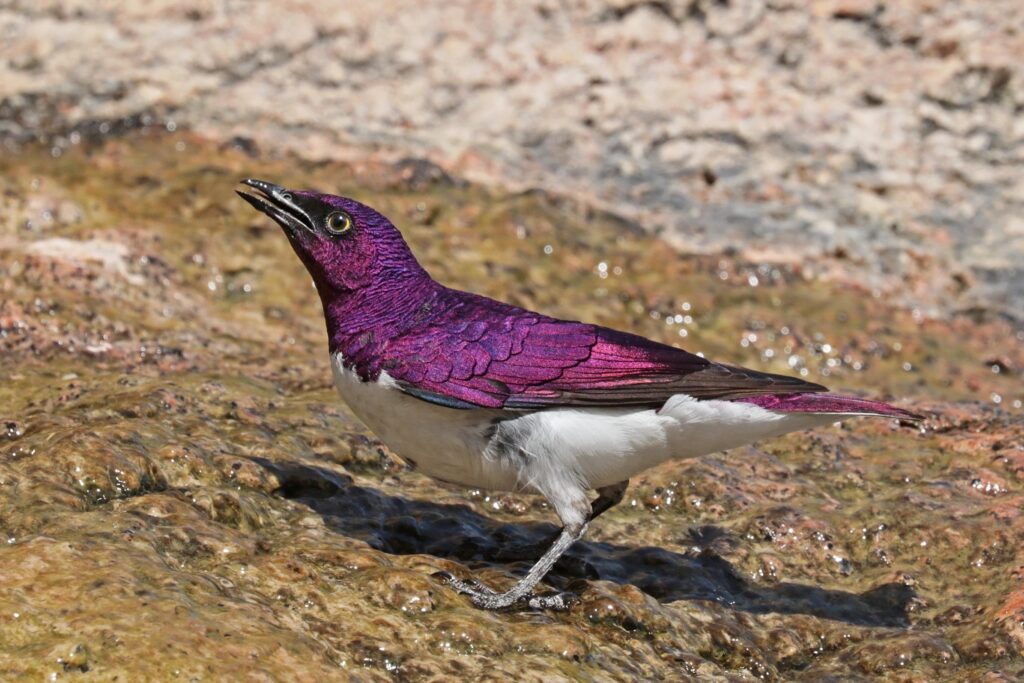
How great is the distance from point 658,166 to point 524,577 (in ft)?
15.9

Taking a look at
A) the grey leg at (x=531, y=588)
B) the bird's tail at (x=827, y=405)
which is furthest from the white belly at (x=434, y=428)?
the bird's tail at (x=827, y=405)

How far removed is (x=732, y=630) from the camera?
526 cm

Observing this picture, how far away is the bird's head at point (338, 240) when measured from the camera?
5.63m

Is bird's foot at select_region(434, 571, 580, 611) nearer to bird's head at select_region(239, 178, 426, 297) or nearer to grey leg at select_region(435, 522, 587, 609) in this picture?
grey leg at select_region(435, 522, 587, 609)

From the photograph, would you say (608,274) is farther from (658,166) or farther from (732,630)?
(732,630)

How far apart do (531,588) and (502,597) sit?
0.51ft

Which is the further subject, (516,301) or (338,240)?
(516,301)

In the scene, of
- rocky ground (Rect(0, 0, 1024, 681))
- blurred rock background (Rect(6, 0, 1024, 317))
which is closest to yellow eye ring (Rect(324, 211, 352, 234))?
rocky ground (Rect(0, 0, 1024, 681))

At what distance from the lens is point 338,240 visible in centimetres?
568

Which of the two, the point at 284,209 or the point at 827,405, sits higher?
the point at 284,209

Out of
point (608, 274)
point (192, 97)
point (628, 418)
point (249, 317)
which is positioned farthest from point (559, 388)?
point (192, 97)

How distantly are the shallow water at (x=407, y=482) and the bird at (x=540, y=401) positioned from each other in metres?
0.39

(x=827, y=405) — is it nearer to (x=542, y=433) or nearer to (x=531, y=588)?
(x=542, y=433)

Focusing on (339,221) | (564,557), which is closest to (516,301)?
(339,221)
